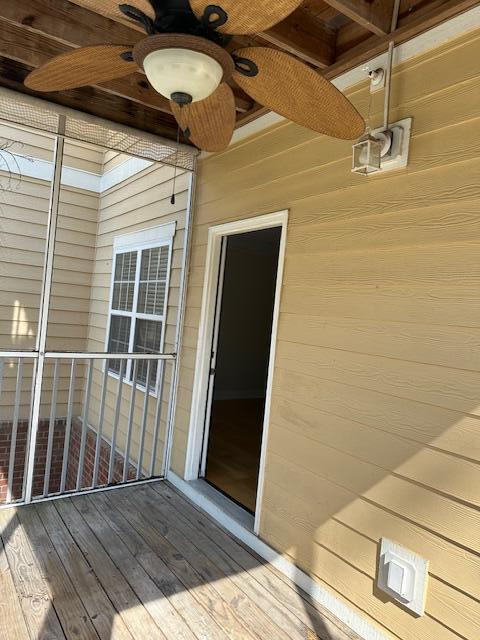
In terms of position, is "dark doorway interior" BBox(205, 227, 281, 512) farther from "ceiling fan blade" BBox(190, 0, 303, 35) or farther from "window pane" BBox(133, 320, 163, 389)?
"ceiling fan blade" BBox(190, 0, 303, 35)

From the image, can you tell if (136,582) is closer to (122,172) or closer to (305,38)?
(305,38)

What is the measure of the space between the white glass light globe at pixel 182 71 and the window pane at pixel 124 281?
11.7 ft

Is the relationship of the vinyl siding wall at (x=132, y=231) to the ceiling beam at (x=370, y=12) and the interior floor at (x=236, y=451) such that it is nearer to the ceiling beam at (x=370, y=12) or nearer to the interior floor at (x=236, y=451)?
the interior floor at (x=236, y=451)

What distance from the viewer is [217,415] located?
5906mm

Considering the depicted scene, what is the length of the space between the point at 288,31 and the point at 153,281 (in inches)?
100

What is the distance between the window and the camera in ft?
13.4

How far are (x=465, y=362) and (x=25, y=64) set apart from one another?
291 cm

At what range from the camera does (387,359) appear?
2021 millimetres

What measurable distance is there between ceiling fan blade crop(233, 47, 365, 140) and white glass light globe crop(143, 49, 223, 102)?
153 millimetres

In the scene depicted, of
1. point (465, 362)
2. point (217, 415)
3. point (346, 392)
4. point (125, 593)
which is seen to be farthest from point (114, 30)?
point (217, 415)

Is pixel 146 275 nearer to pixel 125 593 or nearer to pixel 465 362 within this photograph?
pixel 125 593

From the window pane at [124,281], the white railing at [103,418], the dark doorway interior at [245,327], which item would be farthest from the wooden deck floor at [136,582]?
the dark doorway interior at [245,327]

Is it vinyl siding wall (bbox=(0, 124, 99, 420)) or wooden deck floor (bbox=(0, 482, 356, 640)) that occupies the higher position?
vinyl siding wall (bbox=(0, 124, 99, 420))

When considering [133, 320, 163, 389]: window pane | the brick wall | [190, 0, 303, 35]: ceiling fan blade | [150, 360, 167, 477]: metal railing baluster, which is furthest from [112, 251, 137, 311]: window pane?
[190, 0, 303, 35]: ceiling fan blade
